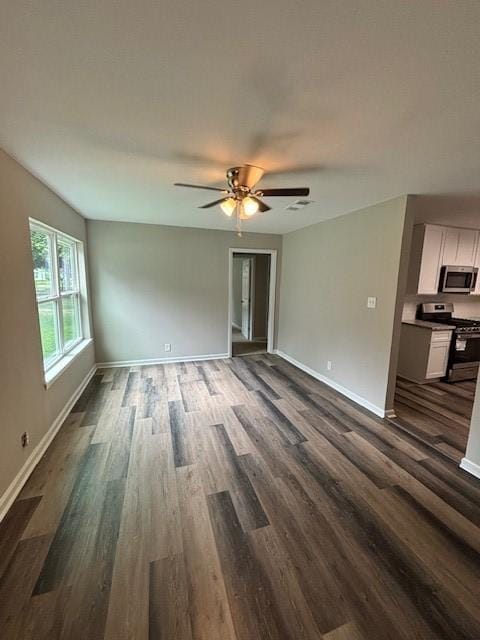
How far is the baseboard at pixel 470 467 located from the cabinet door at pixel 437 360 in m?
1.96

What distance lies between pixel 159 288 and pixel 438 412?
4.34m

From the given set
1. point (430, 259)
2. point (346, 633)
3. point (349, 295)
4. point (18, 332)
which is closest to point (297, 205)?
point (349, 295)

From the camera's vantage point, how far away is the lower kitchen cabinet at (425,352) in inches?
153

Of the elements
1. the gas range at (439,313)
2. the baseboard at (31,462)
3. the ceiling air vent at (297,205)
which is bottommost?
the baseboard at (31,462)

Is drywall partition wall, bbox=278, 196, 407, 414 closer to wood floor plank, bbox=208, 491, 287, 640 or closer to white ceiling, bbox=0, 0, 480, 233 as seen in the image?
white ceiling, bbox=0, 0, 480, 233

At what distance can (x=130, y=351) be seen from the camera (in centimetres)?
459

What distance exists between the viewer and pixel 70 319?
3688 mm

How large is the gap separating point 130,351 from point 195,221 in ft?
8.03

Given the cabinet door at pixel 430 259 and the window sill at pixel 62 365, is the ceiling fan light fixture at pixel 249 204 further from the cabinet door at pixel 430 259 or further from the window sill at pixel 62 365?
the cabinet door at pixel 430 259

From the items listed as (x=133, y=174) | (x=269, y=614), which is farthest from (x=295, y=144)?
(x=269, y=614)

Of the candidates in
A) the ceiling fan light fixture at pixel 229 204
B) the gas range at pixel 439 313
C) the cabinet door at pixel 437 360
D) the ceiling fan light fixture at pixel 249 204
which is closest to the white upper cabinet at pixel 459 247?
the gas range at pixel 439 313

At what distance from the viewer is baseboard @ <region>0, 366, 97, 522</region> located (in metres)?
1.74

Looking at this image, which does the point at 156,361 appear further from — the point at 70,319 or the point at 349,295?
the point at 349,295

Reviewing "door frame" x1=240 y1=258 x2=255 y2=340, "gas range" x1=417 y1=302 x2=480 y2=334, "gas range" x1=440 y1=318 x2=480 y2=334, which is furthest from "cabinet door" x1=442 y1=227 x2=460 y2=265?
"door frame" x1=240 y1=258 x2=255 y2=340
